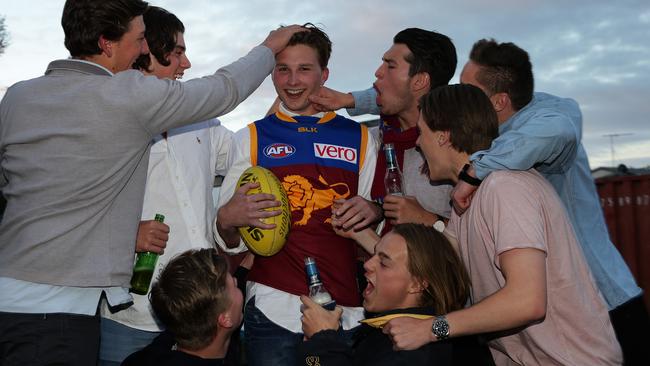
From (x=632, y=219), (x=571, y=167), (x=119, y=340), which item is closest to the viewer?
(x=119, y=340)

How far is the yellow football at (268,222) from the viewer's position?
430cm

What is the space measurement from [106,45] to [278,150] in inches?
56.3

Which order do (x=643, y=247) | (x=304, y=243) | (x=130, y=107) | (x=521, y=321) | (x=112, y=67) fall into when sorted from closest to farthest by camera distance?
(x=521, y=321), (x=130, y=107), (x=112, y=67), (x=304, y=243), (x=643, y=247)

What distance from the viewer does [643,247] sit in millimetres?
12281

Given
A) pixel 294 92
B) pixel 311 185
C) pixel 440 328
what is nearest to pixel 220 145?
pixel 294 92

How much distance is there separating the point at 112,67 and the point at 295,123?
4.76 ft

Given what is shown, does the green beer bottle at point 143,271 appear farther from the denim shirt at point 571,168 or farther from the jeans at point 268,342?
the denim shirt at point 571,168

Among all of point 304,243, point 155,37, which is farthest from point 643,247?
point 155,37

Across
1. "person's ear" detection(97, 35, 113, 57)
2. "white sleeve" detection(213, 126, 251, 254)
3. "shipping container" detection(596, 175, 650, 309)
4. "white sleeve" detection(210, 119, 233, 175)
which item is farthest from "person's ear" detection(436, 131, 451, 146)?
"shipping container" detection(596, 175, 650, 309)

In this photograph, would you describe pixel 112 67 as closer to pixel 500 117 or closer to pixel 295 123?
pixel 295 123

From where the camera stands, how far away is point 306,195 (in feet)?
15.1

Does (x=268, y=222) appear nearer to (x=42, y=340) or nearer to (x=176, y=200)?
(x=176, y=200)

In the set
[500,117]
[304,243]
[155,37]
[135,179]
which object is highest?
[155,37]

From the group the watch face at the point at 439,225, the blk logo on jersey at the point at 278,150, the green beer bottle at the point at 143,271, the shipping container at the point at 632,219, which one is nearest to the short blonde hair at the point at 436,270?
the watch face at the point at 439,225
